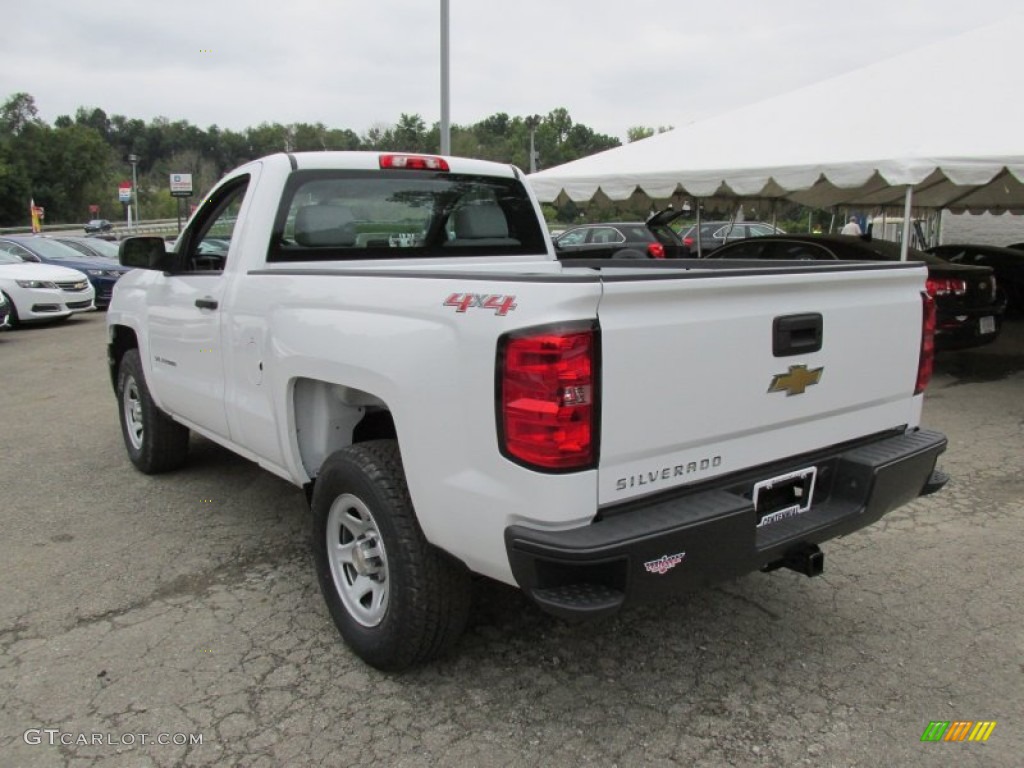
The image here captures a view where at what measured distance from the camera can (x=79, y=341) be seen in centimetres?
1219

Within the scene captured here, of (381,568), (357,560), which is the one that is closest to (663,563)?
(381,568)

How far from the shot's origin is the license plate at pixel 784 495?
2.68 meters

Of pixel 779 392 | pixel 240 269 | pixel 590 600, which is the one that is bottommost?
pixel 590 600

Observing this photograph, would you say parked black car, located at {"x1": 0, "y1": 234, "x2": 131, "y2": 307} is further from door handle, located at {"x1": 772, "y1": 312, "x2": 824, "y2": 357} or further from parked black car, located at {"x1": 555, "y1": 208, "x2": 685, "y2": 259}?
door handle, located at {"x1": 772, "y1": 312, "x2": 824, "y2": 357}

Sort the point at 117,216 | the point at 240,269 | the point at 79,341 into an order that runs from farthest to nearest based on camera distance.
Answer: the point at 117,216
the point at 79,341
the point at 240,269

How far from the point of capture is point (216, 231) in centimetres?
426

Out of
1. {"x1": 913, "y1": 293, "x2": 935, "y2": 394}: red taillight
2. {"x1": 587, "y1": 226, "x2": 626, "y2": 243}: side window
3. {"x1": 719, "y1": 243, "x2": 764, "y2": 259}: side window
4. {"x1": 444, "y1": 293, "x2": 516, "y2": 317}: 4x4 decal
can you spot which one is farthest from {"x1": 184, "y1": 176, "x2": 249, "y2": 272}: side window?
{"x1": 587, "y1": 226, "x2": 626, "y2": 243}: side window

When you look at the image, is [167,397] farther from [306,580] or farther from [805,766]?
[805,766]

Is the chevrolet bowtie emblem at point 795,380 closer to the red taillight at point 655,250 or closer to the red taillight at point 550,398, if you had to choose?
the red taillight at point 550,398

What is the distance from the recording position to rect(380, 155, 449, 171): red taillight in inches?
157

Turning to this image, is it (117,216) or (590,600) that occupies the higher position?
(117,216)

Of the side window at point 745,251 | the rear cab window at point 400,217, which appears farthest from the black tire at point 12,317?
the rear cab window at point 400,217

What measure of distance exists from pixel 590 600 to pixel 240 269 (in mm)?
2340

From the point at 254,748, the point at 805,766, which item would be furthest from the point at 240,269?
the point at 805,766
